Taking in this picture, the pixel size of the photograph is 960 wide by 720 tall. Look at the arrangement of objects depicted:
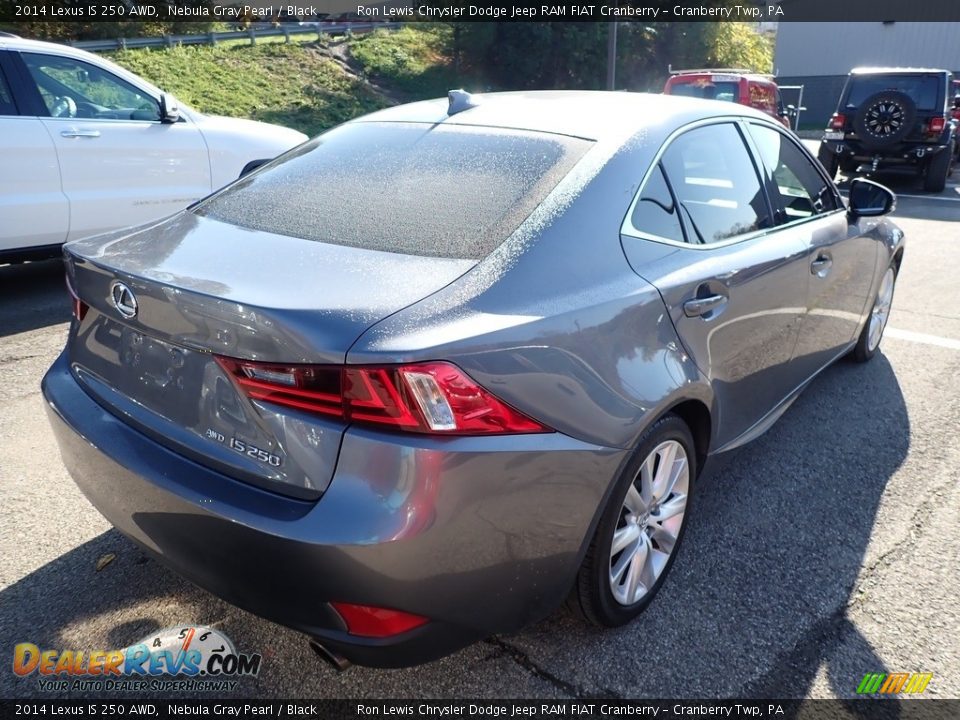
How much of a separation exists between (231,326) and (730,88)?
44.4ft

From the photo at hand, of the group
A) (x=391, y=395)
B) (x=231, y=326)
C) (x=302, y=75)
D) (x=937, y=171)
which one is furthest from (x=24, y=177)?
(x=302, y=75)

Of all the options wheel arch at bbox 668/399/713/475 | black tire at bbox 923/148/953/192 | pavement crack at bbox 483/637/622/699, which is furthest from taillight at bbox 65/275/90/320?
black tire at bbox 923/148/953/192

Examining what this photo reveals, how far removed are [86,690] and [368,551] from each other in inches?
42.9

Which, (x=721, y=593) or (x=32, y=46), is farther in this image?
(x=32, y=46)

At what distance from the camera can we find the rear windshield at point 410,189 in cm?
225

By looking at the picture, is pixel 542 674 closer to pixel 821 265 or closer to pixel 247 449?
pixel 247 449

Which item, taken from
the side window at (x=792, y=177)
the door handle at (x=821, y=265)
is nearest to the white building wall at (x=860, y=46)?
the side window at (x=792, y=177)

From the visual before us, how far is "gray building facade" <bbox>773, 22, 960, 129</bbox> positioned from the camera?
30172 millimetres

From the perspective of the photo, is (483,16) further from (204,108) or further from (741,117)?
(741,117)

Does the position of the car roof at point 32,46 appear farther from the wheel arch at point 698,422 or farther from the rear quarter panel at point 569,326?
the wheel arch at point 698,422

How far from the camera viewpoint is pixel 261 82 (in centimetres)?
2561

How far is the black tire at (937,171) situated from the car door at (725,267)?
11.2 m

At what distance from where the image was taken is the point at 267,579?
1.84 metres

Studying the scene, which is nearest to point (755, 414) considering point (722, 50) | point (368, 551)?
point (368, 551)
